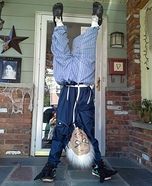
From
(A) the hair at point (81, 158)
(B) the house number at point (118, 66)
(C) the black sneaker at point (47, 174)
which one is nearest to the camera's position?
(A) the hair at point (81, 158)

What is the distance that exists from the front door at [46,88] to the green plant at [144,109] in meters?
0.57

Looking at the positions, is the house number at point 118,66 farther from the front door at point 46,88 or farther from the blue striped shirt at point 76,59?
the blue striped shirt at point 76,59

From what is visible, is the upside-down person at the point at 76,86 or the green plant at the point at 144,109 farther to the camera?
the green plant at the point at 144,109

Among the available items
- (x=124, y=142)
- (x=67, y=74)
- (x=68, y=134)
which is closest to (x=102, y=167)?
(x=68, y=134)

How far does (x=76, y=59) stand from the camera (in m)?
2.82

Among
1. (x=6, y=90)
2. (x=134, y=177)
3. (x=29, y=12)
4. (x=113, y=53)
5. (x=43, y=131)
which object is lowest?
(x=134, y=177)

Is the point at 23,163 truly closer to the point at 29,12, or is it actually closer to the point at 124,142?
the point at 124,142

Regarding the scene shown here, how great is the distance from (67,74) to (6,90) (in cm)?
165

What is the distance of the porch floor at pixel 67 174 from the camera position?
2.75m

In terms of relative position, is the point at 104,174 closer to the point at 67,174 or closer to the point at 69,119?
the point at 67,174

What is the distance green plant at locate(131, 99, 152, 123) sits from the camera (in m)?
3.53

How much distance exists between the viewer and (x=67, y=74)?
2.80m

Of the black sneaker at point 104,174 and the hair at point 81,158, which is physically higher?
the hair at point 81,158

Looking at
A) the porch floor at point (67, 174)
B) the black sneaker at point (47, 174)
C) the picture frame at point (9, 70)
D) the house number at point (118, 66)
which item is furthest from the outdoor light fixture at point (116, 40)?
the black sneaker at point (47, 174)
